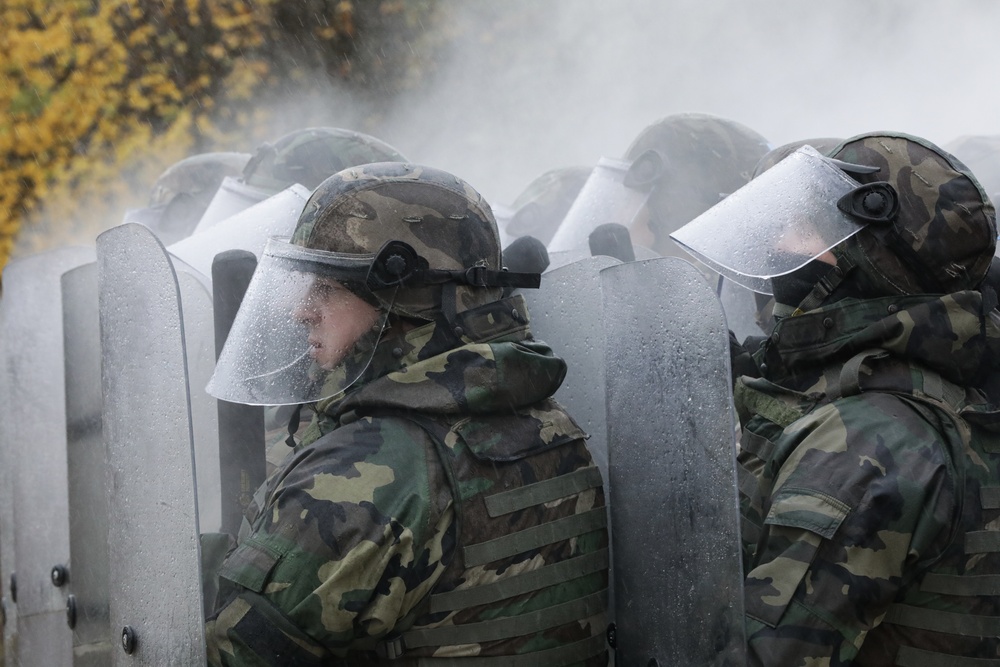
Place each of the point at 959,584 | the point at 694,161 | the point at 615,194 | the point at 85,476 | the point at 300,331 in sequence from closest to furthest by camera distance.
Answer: the point at 959,584
the point at 300,331
the point at 85,476
the point at 615,194
the point at 694,161

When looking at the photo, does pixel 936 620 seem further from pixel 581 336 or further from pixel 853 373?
pixel 581 336

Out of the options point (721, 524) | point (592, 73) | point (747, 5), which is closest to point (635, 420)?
point (721, 524)

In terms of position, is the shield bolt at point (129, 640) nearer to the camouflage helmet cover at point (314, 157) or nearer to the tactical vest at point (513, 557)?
the tactical vest at point (513, 557)

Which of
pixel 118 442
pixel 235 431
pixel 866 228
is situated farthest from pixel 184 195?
pixel 866 228

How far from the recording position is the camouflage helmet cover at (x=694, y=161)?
449cm

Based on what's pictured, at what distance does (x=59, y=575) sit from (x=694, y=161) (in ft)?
10.5

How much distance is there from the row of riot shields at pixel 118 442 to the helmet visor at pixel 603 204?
139cm

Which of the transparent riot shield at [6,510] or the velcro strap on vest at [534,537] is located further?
the transparent riot shield at [6,510]

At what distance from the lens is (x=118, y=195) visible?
10.8m

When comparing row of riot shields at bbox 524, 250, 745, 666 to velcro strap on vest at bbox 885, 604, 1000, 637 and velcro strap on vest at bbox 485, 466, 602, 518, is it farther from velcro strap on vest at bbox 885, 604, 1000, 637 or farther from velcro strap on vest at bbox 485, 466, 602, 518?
velcro strap on vest at bbox 885, 604, 1000, 637

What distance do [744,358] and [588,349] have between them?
0.41 metres

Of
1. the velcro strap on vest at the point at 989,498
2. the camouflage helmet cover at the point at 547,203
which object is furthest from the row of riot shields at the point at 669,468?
the camouflage helmet cover at the point at 547,203

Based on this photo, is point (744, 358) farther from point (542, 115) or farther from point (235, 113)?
point (235, 113)

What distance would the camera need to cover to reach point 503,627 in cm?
199
